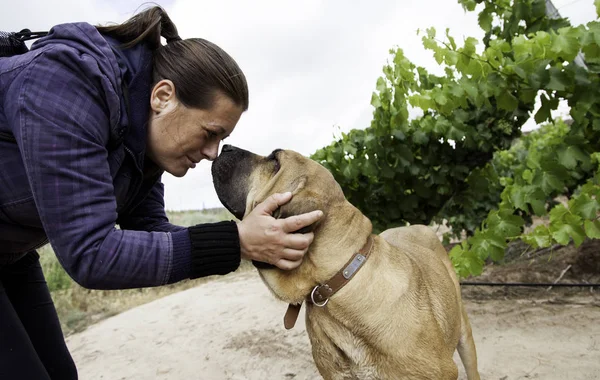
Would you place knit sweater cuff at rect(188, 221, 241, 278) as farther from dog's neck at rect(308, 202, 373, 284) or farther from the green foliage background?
the green foliage background

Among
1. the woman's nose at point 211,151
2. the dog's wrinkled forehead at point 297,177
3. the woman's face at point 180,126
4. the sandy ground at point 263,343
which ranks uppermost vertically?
the woman's face at point 180,126

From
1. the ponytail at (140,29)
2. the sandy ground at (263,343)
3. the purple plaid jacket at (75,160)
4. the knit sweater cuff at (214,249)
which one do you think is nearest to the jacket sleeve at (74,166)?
the purple plaid jacket at (75,160)

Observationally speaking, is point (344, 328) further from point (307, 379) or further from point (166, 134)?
point (307, 379)

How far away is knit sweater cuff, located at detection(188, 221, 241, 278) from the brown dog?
28cm

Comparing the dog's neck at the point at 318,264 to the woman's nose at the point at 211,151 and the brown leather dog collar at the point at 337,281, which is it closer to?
the brown leather dog collar at the point at 337,281

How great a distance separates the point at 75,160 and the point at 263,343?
3.74 m

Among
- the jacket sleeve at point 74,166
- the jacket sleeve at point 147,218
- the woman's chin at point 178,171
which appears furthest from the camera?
the jacket sleeve at point 147,218

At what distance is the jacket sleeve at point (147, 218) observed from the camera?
2.67 metres

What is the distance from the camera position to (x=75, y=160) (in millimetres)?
1625

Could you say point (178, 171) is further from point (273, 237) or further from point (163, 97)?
point (273, 237)

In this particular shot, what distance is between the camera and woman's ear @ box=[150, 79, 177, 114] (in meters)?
2.04

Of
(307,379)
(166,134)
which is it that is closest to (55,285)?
(307,379)

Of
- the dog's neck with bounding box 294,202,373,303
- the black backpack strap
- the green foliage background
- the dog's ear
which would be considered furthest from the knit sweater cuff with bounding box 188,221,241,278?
the green foliage background

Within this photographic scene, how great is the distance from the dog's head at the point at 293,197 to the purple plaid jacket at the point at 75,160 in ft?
1.68
